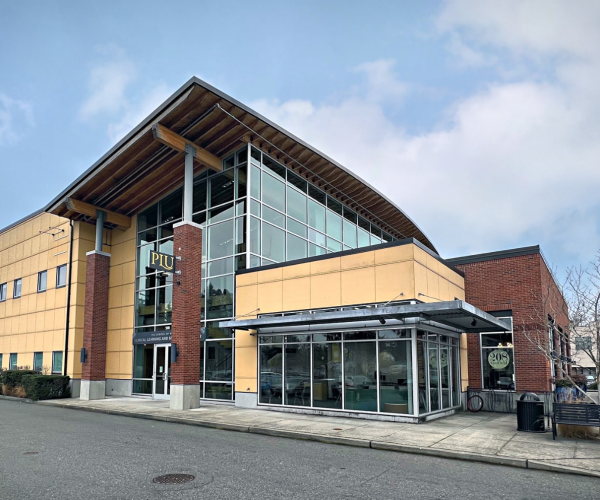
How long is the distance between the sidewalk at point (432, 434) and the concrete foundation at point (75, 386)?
269 inches

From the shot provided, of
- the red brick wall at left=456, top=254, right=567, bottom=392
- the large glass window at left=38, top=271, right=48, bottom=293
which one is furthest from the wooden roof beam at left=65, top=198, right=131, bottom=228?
the red brick wall at left=456, top=254, right=567, bottom=392

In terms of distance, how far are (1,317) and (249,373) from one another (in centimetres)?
2223

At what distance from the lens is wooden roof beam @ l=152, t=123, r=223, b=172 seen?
18766 mm

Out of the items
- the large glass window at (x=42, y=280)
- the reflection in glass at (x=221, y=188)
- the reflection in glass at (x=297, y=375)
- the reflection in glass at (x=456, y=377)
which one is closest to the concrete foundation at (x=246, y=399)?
the reflection in glass at (x=297, y=375)

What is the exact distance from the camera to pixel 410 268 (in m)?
14.9

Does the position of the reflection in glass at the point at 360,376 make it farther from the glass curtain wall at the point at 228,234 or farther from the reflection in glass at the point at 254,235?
the reflection in glass at the point at 254,235

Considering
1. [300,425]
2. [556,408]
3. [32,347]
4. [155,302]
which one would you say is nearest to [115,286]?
[155,302]

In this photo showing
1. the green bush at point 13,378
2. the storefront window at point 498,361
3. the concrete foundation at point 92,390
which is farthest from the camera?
the green bush at point 13,378

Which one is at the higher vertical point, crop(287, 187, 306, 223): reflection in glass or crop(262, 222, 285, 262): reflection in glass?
crop(287, 187, 306, 223): reflection in glass

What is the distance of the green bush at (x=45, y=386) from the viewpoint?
2280cm

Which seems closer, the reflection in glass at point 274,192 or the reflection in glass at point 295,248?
the reflection in glass at point 274,192

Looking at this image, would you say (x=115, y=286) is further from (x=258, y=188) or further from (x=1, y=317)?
(x=1, y=317)

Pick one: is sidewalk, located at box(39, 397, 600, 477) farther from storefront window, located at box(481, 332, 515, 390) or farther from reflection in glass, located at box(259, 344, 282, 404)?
storefront window, located at box(481, 332, 515, 390)

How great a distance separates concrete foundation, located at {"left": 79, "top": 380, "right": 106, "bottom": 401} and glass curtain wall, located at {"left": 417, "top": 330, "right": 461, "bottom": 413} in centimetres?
1554
